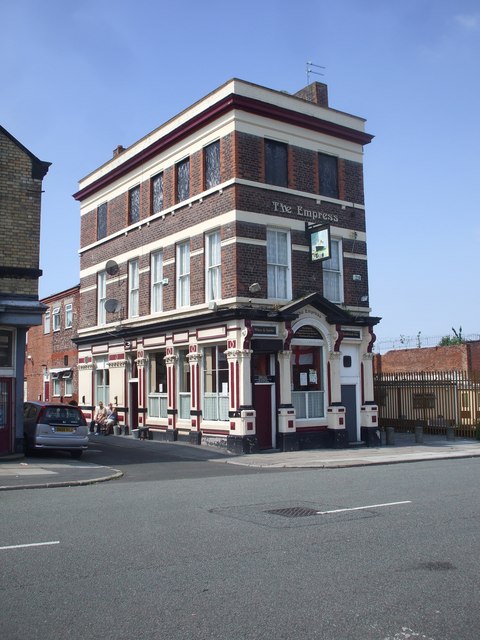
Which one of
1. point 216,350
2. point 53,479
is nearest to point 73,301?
point 216,350

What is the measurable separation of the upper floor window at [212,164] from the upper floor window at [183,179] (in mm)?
1271

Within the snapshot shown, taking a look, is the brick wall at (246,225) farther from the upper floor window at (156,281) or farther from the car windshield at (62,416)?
the car windshield at (62,416)

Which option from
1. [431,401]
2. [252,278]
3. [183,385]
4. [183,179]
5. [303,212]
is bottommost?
[431,401]

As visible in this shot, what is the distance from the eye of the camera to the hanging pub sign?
896 inches

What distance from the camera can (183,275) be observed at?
2502 cm

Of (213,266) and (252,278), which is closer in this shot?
(252,278)

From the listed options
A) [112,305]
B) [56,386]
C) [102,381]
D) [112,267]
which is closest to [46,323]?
[56,386]

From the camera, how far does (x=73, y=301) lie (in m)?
34.2

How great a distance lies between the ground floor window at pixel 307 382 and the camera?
23.0 metres

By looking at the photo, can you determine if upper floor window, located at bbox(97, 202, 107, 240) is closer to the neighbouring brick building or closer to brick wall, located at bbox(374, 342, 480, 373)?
the neighbouring brick building

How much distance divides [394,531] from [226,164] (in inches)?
641

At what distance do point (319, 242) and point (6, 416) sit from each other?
456 inches

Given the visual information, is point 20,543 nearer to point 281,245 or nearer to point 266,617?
point 266,617

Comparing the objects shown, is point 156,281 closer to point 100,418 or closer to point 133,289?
point 133,289
